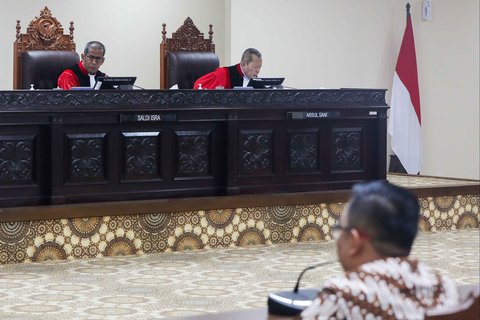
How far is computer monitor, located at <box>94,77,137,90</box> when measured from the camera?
28.5ft

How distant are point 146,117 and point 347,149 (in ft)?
6.50

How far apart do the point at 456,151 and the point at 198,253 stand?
230 inches

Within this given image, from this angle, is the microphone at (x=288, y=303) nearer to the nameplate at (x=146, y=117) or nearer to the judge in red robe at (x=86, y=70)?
the nameplate at (x=146, y=117)

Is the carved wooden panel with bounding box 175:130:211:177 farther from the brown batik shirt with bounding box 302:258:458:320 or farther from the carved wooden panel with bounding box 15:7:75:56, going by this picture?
the brown batik shirt with bounding box 302:258:458:320

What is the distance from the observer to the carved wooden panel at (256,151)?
9062 mm

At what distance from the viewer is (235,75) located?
34.4ft

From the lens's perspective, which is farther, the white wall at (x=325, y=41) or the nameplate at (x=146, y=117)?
the white wall at (x=325, y=41)

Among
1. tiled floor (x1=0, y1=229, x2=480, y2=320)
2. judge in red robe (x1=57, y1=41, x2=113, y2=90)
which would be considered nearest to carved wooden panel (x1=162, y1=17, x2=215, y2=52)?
judge in red robe (x1=57, y1=41, x2=113, y2=90)

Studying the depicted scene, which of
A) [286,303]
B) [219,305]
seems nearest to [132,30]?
[219,305]

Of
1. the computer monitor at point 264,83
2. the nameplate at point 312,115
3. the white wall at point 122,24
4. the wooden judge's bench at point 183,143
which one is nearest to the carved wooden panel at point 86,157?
the wooden judge's bench at point 183,143

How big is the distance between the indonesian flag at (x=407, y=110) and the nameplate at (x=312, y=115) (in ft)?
12.0

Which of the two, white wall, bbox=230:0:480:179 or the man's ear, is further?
white wall, bbox=230:0:480:179

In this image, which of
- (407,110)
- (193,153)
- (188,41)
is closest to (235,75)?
(188,41)

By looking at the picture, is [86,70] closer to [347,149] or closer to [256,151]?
[256,151]
